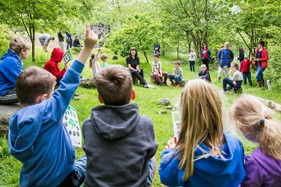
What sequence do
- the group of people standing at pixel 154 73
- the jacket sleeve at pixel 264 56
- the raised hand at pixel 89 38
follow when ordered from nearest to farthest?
the raised hand at pixel 89 38 → the jacket sleeve at pixel 264 56 → the group of people standing at pixel 154 73

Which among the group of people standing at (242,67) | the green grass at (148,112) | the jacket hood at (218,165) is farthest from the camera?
the group of people standing at (242,67)

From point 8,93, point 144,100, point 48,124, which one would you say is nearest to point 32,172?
point 48,124

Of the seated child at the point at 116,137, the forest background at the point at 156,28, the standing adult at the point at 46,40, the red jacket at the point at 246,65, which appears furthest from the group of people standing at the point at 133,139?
the standing adult at the point at 46,40

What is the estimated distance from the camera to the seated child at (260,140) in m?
2.03

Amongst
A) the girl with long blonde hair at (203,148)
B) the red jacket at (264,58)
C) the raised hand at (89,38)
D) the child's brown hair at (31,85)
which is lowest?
the red jacket at (264,58)

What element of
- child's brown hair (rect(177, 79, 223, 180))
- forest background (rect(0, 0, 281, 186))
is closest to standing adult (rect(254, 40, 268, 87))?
forest background (rect(0, 0, 281, 186))

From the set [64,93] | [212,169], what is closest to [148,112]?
[64,93]

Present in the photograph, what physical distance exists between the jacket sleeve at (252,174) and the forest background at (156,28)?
50 cm

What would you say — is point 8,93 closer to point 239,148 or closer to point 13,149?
point 13,149

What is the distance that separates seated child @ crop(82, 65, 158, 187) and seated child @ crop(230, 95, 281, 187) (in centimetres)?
69

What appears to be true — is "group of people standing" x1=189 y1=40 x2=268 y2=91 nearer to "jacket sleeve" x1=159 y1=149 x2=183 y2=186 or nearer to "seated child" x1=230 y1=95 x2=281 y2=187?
"seated child" x1=230 y1=95 x2=281 y2=187

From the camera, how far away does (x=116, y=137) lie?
6.37 feet

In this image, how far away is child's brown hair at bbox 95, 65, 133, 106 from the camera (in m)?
2.02

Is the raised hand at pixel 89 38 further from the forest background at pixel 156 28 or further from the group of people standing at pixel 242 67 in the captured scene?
the group of people standing at pixel 242 67
